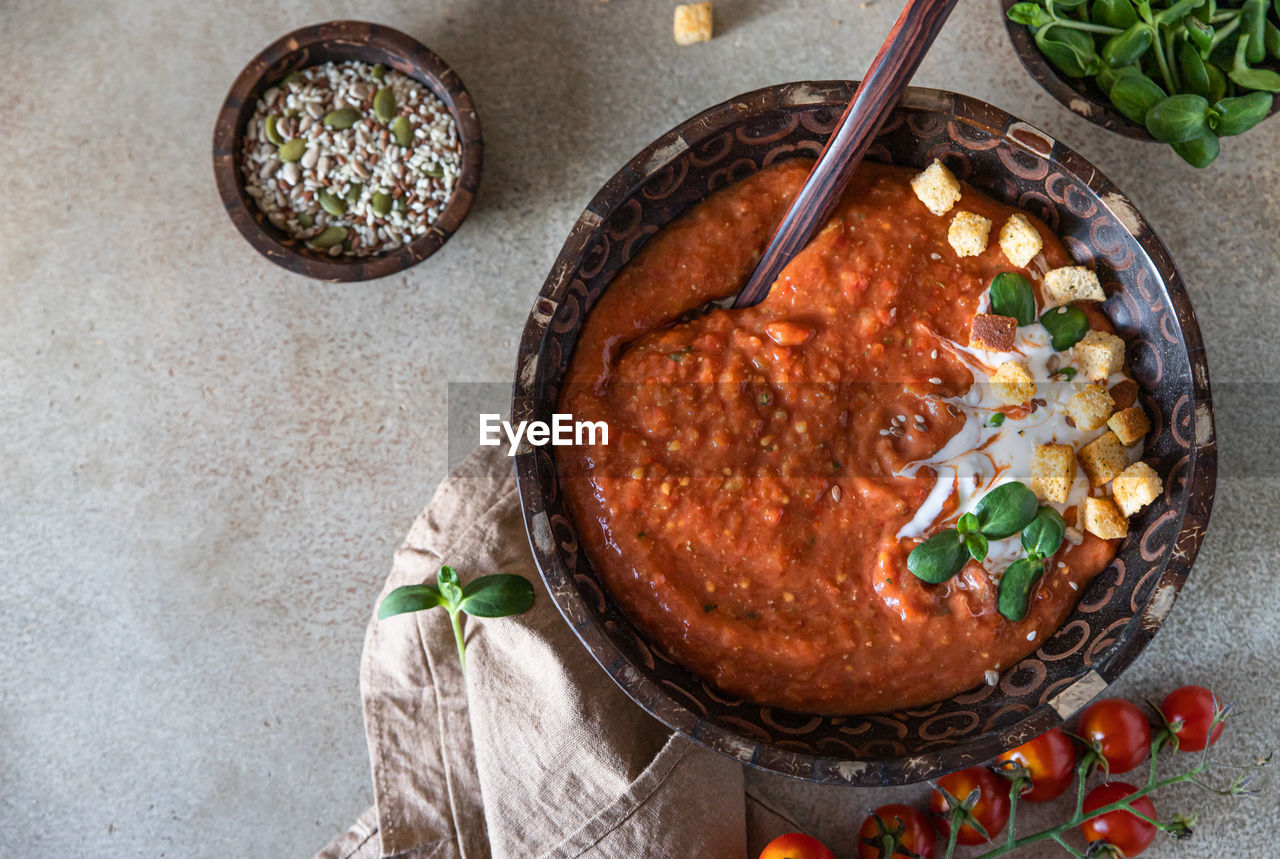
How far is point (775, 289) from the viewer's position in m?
2.03

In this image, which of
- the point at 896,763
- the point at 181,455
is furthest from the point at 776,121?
the point at 181,455

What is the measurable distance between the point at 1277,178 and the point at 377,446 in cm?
246

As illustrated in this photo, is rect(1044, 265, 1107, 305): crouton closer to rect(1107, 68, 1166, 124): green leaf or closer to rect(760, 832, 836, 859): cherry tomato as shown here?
rect(1107, 68, 1166, 124): green leaf

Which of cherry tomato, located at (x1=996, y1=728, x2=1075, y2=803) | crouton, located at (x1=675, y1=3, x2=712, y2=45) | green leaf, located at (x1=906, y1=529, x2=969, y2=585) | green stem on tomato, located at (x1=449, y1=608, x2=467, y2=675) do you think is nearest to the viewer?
green leaf, located at (x1=906, y1=529, x2=969, y2=585)

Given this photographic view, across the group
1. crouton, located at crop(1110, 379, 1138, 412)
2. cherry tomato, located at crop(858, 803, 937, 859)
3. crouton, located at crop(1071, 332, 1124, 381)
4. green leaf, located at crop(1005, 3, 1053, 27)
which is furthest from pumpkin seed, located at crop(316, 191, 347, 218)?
cherry tomato, located at crop(858, 803, 937, 859)

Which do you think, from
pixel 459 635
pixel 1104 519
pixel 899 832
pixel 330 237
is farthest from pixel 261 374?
pixel 1104 519

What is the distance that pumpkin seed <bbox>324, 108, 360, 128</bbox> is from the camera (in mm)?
2498

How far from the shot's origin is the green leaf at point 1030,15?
217cm

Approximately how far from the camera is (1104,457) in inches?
79.7

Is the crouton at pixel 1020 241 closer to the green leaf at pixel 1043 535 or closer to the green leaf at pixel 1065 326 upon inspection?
the green leaf at pixel 1065 326

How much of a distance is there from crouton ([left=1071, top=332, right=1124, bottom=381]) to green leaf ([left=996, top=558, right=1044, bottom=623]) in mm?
432

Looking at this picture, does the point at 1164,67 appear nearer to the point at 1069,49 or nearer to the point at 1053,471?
the point at 1069,49

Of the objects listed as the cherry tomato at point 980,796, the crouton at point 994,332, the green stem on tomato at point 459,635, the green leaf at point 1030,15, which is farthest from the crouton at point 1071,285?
the green stem on tomato at point 459,635

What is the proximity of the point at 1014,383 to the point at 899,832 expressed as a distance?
43.5 inches
